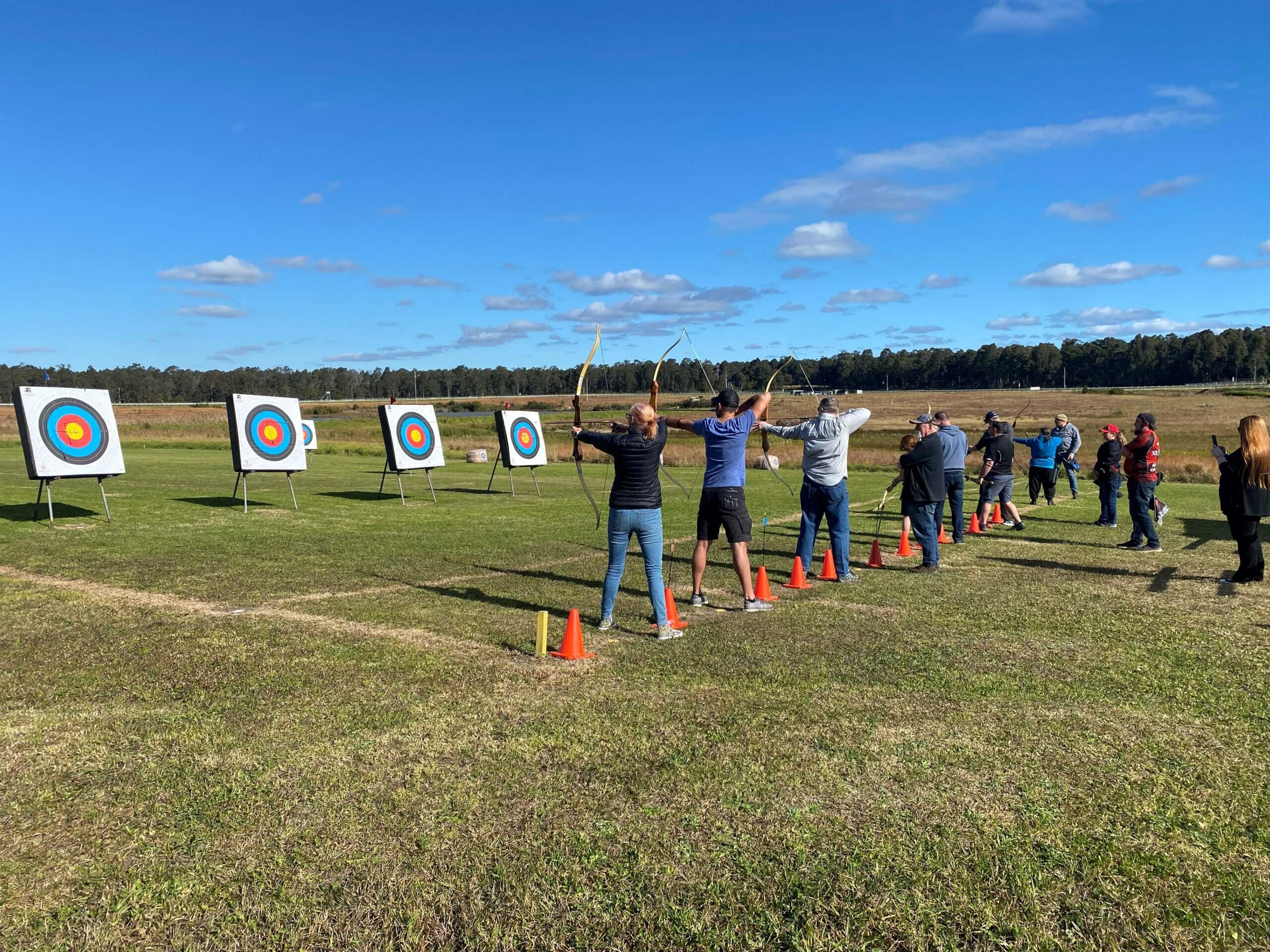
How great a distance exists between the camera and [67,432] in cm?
1444

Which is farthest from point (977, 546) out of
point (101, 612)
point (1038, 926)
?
point (101, 612)

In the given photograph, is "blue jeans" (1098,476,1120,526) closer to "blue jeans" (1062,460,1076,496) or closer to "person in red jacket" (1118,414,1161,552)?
"person in red jacket" (1118,414,1161,552)

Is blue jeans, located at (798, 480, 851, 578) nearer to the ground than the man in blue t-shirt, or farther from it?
nearer to the ground

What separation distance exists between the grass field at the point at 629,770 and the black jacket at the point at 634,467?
1191 mm

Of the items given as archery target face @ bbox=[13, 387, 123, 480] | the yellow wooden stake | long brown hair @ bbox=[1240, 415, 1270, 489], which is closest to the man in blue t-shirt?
the yellow wooden stake

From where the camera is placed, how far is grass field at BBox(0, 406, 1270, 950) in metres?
3.18

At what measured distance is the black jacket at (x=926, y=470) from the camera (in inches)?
392

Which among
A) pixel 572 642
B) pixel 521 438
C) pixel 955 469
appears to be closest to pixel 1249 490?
pixel 955 469

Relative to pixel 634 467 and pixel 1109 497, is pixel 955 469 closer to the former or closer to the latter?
pixel 1109 497

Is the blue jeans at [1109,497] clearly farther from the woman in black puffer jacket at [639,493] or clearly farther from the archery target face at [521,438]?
the archery target face at [521,438]

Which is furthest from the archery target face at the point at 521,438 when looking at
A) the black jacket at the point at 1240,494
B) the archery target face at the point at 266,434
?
the black jacket at the point at 1240,494

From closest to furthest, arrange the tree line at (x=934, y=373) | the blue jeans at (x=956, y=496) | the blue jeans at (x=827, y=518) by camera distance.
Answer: the blue jeans at (x=827, y=518) < the blue jeans at (x=956, y=496) < the tree line at (x=934, y=373)

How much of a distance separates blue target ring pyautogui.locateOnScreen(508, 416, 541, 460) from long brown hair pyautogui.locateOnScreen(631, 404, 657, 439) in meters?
14.0

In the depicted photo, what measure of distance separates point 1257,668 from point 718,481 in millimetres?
4355
